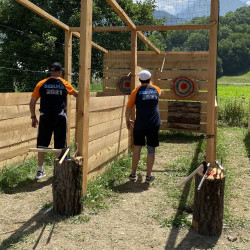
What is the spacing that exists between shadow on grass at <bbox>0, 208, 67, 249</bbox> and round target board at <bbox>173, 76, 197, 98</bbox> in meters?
6.22

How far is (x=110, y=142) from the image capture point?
5.65 m

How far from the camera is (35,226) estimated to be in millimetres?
3432

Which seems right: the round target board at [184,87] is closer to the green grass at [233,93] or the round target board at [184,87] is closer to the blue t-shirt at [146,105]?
the blue t-shirt at [146,105]

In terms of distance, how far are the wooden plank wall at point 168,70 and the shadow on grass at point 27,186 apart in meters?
4.82

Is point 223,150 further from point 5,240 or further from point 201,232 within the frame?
point 5,240

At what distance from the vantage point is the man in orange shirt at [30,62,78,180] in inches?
182

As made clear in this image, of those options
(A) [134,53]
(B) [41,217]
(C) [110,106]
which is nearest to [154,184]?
(C) [110,106]

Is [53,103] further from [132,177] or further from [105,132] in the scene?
[132,177]

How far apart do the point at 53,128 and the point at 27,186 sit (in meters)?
0.88

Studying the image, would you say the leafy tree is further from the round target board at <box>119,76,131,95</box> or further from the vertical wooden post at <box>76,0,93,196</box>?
the vertical wooden post at <box>76,0,93,196</box>

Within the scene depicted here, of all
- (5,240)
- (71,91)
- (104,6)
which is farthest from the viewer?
(104,6)

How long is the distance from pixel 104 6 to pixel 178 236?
652 inches

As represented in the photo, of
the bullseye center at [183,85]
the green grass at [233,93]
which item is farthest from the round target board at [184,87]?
the green grass at [233,93]

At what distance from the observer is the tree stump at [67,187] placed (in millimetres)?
3676
